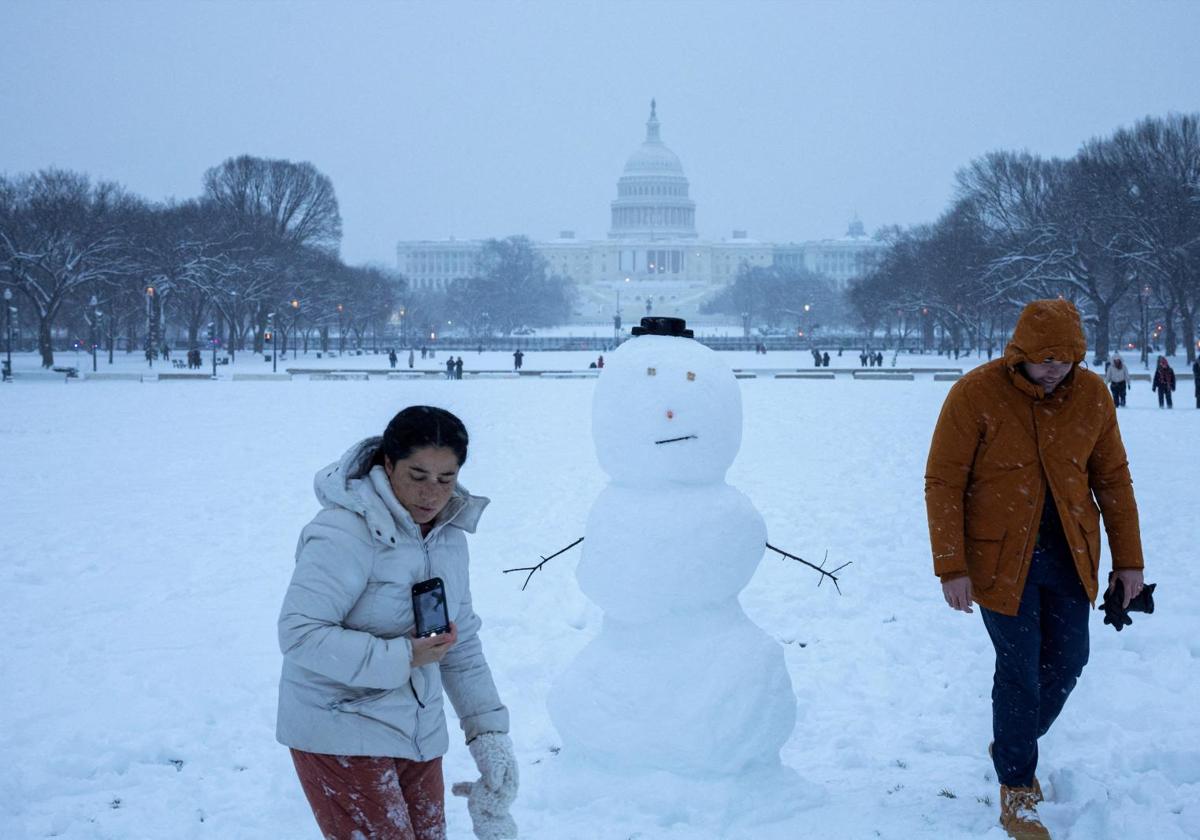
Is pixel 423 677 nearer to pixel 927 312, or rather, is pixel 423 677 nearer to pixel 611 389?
pixel 611 389

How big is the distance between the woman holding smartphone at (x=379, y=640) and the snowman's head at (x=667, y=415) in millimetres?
1740

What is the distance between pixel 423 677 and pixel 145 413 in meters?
23.9

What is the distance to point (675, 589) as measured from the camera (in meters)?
4.82

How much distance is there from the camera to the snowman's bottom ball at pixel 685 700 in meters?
4.76

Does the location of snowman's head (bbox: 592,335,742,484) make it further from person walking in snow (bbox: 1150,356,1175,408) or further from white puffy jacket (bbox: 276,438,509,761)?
person walking in snow (bbox: 1150,356,1175,408)

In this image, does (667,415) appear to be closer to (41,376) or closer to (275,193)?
(41,376)

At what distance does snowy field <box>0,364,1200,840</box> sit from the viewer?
182 inches

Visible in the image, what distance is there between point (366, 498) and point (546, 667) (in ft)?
12.6

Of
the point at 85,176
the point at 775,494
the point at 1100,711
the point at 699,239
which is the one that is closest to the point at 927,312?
the point at 85,176

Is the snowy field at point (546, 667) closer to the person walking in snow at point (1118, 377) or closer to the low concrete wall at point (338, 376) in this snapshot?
the person walking in snow at point (1118, 377)

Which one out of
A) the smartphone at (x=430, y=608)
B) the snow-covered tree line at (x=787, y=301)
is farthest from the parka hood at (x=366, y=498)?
the snow-covered tree line at (x=787, y=301)

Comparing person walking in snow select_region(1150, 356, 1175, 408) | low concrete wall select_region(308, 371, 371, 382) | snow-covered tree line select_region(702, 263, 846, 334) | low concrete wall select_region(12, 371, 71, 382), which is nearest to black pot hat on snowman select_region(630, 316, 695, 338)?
person walking in snow select_region(1150, 356, 1175, 408)

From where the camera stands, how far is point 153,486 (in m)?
13.5

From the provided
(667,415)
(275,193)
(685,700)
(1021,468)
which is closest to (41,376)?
(275,193)
